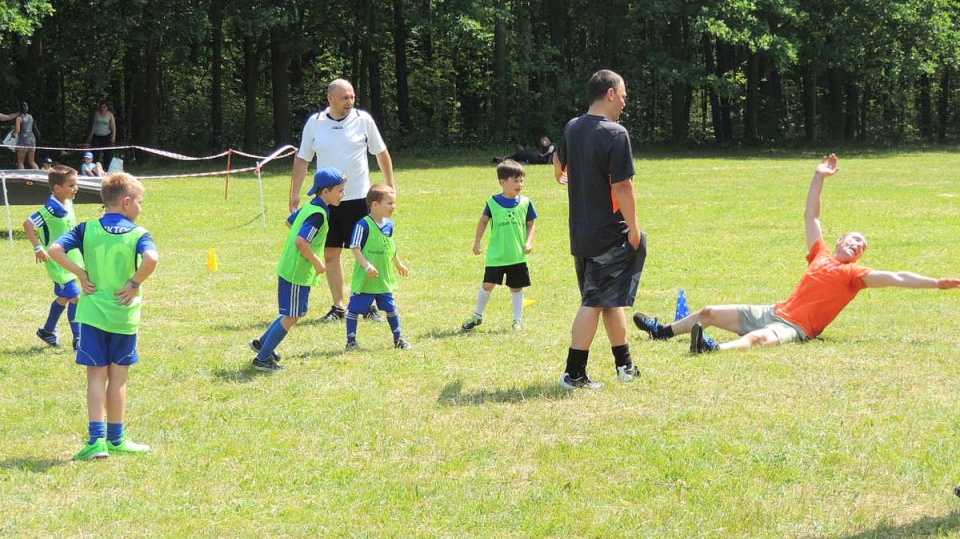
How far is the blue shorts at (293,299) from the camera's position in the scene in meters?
7.68

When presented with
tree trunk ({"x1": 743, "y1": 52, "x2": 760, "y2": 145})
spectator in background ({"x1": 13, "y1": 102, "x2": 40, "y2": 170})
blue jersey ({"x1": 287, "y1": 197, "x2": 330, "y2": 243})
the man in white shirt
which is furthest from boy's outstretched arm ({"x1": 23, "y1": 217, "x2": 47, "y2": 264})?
tree trunk ({"x1": 743, "y1": 52, "x2": 760, "y2": 145})

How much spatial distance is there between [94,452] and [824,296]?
5401 millimetres

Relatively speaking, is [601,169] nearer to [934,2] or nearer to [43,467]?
[43,467]

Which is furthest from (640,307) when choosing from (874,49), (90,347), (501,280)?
(874,49)

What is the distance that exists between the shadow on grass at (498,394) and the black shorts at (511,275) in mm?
2246

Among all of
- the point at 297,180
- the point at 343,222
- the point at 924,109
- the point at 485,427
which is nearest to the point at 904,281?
the point at 485,427

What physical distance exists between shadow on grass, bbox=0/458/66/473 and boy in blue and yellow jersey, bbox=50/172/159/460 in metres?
0.13

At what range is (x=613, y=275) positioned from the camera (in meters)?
6.82

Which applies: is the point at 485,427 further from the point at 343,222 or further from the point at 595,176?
the point at 343,222

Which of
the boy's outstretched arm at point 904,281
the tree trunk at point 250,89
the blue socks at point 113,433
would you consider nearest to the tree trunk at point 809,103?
the tree trunk at point 250,89

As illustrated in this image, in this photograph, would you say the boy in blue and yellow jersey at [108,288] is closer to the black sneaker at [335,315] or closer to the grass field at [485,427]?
the grass field at [485,427]

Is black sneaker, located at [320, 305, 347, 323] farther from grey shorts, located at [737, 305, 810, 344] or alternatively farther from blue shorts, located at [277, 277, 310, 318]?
grey shorts, located at [737, 305, 810, 344]

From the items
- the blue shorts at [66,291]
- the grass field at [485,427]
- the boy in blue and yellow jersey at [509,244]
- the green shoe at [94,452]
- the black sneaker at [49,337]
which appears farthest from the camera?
the boy in blue and yellow jersey at [509,244]

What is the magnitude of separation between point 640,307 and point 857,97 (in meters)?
39.3
